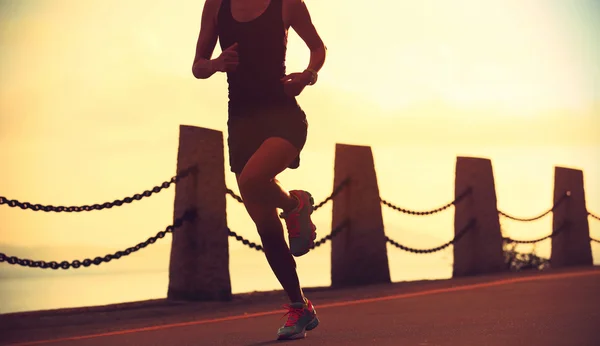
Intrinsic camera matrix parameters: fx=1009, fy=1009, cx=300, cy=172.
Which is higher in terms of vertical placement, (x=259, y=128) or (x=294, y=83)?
(x=294, y=83)

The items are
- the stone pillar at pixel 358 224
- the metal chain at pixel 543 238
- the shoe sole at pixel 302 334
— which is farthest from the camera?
the metal chain at pixel 543 238

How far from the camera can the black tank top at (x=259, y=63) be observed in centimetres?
580

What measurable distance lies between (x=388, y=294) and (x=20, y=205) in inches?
147

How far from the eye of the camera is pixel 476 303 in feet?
26.9

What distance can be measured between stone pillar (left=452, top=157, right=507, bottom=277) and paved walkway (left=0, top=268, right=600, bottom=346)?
3.37 m

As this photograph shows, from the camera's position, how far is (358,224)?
12008mm

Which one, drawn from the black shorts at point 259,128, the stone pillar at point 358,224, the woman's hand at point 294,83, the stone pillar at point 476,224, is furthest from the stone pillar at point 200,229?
the stone pillar at point 476,224

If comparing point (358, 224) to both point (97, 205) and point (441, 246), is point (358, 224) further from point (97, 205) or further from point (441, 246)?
point (97, 205)

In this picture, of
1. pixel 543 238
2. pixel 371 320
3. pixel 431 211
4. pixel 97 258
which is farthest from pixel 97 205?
pixel 543 238

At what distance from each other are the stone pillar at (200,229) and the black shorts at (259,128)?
389 centimetres

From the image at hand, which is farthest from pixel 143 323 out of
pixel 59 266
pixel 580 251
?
pixel 580 251

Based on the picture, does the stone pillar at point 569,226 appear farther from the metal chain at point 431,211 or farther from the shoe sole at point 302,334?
the shoe sole at point 302,334

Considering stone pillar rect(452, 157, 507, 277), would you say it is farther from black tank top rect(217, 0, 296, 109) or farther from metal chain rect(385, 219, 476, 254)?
black tank top rect(217, 0, 296, 109)

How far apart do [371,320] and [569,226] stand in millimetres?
11031
